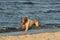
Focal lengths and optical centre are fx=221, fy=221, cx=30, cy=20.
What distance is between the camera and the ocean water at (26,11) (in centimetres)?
666

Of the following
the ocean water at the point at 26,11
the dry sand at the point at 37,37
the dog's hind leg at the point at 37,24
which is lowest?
the dry sand at the point at 37,37

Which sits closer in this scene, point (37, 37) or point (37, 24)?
point (37, 37)

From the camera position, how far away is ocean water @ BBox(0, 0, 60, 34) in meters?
6.66

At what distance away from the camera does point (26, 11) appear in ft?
22.3

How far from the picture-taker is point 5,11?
668 centimetres

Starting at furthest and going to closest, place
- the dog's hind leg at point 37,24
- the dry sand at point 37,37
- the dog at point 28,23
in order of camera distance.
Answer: the dog's hind leg at point 37,24
the dog at point 28,23
the dry sand at point 37,37

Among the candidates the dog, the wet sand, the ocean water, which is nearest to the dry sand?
the wet sand

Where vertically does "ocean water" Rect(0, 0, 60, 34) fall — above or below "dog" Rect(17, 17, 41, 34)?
above

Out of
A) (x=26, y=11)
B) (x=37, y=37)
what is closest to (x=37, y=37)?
(x=37, y=37)

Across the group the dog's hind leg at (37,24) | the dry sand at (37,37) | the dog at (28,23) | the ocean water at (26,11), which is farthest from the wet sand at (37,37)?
the ocean water at (26,11)

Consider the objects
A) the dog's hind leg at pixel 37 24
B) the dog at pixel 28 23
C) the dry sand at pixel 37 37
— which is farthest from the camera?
the dog's hind leg at pixel 37 24

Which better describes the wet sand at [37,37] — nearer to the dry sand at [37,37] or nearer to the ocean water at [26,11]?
the dry sand at [37,37]

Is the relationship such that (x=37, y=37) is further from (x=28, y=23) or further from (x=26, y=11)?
(x=26, y=11)

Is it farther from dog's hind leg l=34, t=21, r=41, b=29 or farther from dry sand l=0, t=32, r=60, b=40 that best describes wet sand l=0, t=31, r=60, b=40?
dog's hind leg l=34, t=21, r=41, b=29
